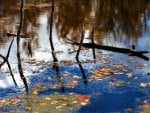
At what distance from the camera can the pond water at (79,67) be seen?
656 inches

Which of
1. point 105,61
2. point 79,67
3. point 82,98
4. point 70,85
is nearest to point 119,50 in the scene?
point 105,61

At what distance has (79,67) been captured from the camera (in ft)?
74.2

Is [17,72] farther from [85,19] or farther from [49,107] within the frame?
[85,19]

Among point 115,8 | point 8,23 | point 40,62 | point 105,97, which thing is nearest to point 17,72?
point 40,62

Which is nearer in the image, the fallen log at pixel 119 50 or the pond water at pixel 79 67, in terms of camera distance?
the pond water at pixel 79 67

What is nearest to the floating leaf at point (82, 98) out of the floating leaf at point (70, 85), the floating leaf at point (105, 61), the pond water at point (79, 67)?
the pond water at point (79, 67)

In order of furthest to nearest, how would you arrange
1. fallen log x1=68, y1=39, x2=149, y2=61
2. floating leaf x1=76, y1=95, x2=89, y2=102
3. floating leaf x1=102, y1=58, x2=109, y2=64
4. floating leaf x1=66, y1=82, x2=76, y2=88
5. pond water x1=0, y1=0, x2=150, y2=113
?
fallen log x1=68, y1=39, x2=149, y2=61, floating leaf x1=102, y1=58, x2=109, y2=64, floating leaf x1=66, y1=82, x2=76, y2=88, floating leaf x1=76, y1=95, x2=89, y2=102, pond water x1=0, y1=0, x2=150, y2=113

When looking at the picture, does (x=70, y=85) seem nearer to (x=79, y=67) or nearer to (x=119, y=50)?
(x=79, y=67)

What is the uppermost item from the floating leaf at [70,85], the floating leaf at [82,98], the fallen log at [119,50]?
the fallen log at [119,50]

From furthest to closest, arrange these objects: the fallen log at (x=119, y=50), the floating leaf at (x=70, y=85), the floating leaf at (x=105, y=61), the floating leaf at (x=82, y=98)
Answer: the fallen log at (x=119, y=50) < the floating leaf at (x=105, y=61) < the floating leaf at (x=70, y=85) < the floating leaf at (x=82, y=98)

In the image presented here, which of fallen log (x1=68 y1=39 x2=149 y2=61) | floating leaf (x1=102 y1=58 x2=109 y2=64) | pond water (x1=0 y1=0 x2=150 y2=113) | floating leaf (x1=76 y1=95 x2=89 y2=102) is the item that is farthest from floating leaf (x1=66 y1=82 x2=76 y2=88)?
fallen log (x1=68 y1=39 x2=149 y2=61)

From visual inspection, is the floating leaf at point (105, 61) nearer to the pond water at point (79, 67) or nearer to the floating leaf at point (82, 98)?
the pond water at point (79, 67)

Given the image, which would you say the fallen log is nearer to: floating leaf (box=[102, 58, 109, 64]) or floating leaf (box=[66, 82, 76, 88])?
floating leaf (box=[102, 58, 109, 64])

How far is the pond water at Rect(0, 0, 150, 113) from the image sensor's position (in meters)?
16.7
